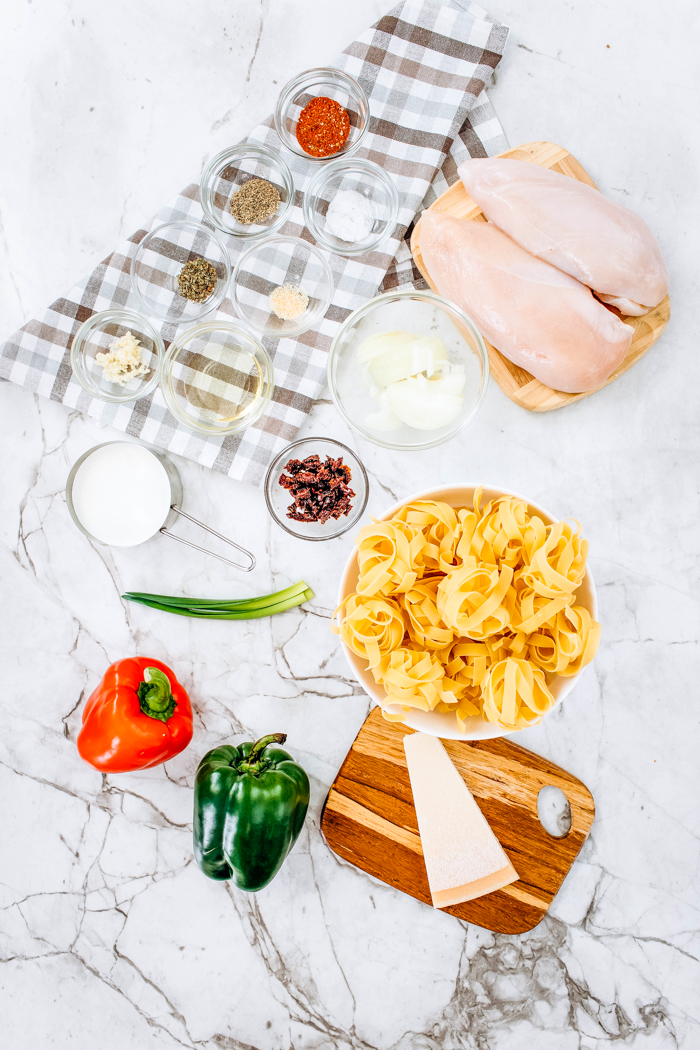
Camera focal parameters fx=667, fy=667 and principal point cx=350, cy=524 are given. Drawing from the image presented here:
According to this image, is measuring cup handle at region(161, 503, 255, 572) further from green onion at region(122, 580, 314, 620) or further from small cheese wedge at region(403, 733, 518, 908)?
small cheese wedge at region(403, 733, 518, 908)

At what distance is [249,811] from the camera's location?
1438 millimetres

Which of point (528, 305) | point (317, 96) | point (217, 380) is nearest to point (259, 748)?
point (217, 380)

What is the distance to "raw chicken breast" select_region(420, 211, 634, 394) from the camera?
1389mm

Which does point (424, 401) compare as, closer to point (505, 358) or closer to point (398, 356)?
point (398, 356)

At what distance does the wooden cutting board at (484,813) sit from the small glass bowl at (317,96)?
4.36 ft

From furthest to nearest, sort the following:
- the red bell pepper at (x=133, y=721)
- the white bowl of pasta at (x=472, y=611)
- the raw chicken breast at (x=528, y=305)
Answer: the red bell pepper at (x=133, y=721), the raw chicken breast at (x=528, y=305), the white bowl of pasta at (x=472, y=611)

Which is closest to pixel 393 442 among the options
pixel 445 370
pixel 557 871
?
pixel 445 370

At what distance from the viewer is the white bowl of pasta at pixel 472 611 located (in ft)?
3.46

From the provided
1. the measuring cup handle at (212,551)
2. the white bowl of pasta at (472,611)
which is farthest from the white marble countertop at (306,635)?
the white bowl of pasta at (472,611)

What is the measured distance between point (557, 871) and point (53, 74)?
226 centimetres

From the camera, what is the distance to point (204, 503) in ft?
5.32

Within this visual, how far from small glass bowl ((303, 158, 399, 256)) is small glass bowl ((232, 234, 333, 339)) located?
0.16 ft

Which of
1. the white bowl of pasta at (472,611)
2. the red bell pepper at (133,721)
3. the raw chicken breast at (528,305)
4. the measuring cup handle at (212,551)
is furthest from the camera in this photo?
the measuring cup handle at (212,551)

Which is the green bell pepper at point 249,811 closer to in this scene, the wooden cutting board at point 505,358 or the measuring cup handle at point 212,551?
the measuring cup handle at point 212,551
